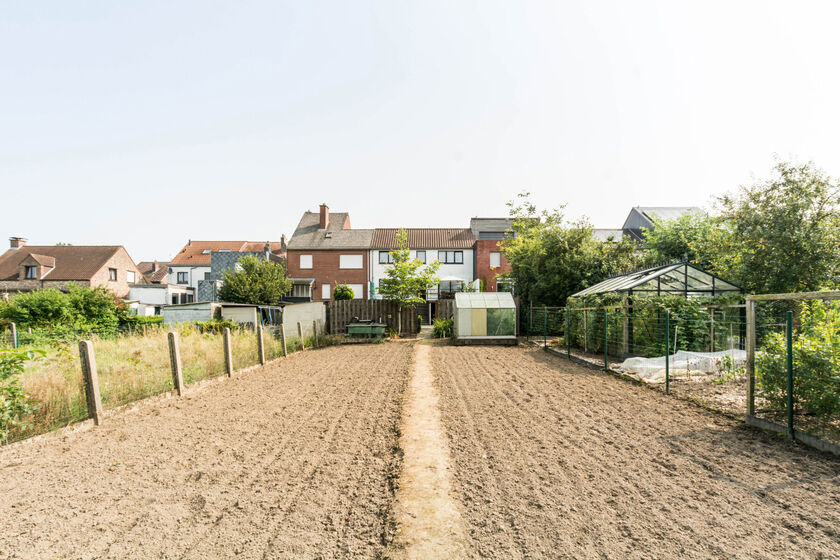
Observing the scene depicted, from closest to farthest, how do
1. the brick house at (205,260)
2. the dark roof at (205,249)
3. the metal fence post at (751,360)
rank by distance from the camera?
the metal fence post at (751,360)
the brick house at (205,260)
the dark roof at (205,249)

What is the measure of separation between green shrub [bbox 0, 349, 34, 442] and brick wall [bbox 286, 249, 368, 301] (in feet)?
100

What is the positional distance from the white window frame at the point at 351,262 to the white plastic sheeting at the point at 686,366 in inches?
1077

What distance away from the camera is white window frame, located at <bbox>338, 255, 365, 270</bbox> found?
3581cm

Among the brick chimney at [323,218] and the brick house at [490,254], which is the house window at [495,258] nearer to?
the brick house at [490,254]

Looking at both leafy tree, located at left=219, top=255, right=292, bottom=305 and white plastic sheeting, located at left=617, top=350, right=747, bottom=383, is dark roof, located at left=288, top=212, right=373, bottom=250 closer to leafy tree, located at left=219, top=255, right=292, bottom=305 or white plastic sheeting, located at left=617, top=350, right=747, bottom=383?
leafy tree, located at left=219, top=255, right=292, bottom=305

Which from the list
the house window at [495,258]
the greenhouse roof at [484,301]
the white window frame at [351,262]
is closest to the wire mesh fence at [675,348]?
the greenhouse roof at [484,301]

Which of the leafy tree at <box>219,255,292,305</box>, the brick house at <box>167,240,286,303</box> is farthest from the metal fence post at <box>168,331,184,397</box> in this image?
the brick house at <box>167,240,286,303</box>

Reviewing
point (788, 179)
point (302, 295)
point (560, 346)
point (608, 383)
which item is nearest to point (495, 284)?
point (302, 295)

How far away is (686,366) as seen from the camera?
9773mm

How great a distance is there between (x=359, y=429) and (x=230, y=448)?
5.04 feet

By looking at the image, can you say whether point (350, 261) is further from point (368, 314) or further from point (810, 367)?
point (810, 367)

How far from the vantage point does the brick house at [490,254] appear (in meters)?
34.2

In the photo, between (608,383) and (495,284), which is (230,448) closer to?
(608,383)

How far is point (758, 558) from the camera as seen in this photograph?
2.86 metres
